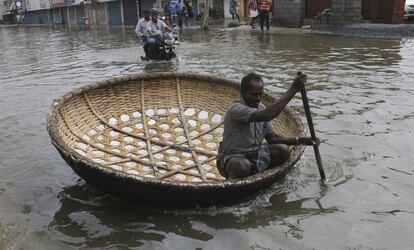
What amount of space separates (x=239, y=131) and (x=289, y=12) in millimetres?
18776

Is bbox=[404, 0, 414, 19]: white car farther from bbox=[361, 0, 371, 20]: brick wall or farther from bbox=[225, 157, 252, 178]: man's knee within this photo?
bbox=[225, 157, 252, 178]: man's knee

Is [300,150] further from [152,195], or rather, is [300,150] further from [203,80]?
[203,80]

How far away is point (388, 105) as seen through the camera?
7160 mm

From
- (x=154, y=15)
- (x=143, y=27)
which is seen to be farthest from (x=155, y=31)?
(x=154, y=15)

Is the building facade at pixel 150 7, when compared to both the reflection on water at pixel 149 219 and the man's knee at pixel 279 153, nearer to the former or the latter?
the man's knee at pixel 279 153

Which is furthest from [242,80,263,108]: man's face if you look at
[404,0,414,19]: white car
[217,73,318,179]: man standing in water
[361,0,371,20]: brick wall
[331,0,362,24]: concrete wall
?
[404,0,414,19]: white car

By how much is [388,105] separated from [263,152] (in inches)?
150

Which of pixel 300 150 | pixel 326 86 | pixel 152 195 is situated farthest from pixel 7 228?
pixel 326 86

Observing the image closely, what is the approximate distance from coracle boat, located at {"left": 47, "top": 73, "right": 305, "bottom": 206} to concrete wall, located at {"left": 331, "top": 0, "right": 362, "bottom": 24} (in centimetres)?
1353

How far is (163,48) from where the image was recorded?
41.6 ft

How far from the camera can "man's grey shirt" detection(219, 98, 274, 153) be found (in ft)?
13.0

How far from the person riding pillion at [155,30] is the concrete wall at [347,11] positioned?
8.62 m

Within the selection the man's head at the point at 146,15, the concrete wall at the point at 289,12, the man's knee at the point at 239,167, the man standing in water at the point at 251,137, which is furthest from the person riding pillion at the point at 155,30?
the concrete wall at the point at 289,12

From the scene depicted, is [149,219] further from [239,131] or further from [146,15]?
[146,15]
